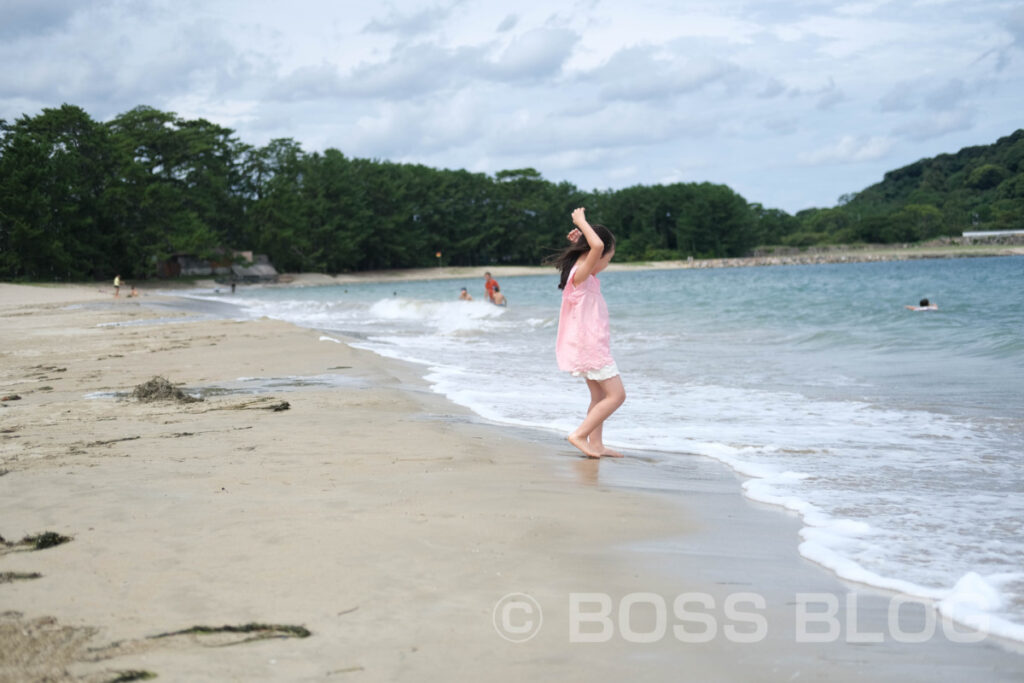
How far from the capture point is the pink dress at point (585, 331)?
577cm

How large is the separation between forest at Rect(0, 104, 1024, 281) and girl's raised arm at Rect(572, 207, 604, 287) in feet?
189

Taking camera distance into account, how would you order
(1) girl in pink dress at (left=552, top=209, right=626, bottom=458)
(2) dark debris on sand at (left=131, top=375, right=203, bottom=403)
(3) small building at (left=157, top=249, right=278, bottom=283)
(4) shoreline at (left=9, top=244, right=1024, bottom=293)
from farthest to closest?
(4) shoreline at (left=9, top=244, right=1024, bottom=293)
(3) small building at (left=157, top=249, right=278, bottom=283)
(2) dark debris on sand at (left=131, top=375, right=203, bottom=403)
(1) girl in pink dress at (left=552, top=209, right=626, bottom=458)

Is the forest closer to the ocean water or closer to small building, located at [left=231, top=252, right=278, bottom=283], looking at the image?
small building, located at [left=231, top=252, right=278, bottom=283]

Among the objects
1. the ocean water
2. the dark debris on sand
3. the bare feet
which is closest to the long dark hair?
the bare feet

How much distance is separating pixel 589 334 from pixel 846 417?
10.1 feet

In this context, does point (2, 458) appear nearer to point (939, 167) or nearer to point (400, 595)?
point (400, 595)

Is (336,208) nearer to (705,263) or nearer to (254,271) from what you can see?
(254,271)

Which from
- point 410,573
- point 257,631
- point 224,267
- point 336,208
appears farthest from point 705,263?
point 257,631

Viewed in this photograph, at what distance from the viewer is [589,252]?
5.70m

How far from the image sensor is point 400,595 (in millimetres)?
2789

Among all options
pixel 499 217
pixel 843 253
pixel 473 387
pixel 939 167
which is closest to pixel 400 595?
pixel 473 387

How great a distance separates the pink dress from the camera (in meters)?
5.77

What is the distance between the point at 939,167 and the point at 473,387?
494 ft

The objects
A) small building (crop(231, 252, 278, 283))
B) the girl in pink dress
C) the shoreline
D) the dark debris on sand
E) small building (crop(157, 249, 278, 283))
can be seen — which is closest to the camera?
the girl in pink dress
